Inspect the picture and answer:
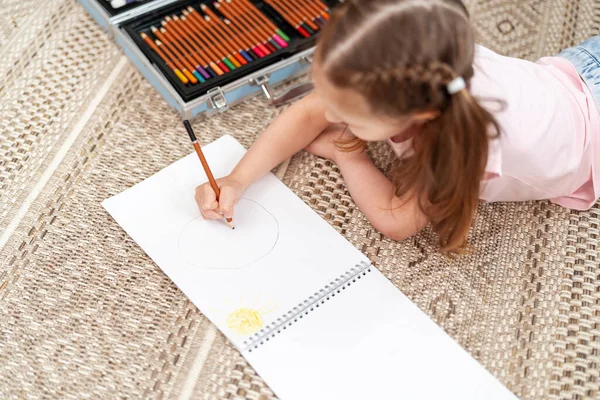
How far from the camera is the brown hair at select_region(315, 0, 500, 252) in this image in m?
0.50

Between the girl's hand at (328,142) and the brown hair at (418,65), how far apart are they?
0.57 ft

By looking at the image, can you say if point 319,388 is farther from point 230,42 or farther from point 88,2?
point 88,2

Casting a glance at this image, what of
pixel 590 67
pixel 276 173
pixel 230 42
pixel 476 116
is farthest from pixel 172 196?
pixel 590 67

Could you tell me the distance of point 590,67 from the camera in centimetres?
74

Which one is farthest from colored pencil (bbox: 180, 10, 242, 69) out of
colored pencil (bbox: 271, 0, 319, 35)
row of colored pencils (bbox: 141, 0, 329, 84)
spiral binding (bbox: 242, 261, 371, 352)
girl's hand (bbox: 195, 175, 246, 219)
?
spiral binding (bbox: 242, 261, 371, 352)

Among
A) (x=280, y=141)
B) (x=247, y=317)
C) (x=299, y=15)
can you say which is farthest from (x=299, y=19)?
(x=247, y=317)

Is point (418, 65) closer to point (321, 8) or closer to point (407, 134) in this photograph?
point (407, 134)

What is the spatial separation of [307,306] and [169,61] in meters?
0.37

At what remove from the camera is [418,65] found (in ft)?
1.65

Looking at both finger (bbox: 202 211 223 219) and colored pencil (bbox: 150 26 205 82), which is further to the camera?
colored pencil (bbox: 150 26 205 82)

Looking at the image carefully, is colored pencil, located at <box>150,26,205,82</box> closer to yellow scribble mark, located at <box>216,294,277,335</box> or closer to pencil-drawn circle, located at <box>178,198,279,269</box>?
pencil-drawn circle, located at <box>178,198,279,269</box>

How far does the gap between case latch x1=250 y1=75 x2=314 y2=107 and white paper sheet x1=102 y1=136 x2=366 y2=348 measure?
0.42 feet

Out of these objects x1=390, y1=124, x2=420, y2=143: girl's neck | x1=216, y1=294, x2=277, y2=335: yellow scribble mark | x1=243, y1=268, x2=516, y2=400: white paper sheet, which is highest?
x1=390, y1=124, x2=420, y2=143: girl's neck

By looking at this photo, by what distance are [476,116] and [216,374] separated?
1.08 feet
